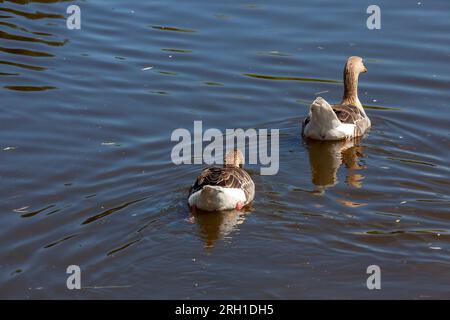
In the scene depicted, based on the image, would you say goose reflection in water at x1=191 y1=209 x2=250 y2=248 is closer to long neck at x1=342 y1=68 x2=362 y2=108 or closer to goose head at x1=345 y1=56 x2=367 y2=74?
long neck at x1=342 y1=68 x2=362 y2=108

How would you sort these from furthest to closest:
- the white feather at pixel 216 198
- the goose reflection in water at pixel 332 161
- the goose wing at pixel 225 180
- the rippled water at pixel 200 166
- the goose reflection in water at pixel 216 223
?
the goose reflection in water at pixel 332 161, the goose wing at pixel 225 180, the white feather at pixel 216 198, the goose reflection in water at pixel 216 223, the rippled water at pixel 200 166

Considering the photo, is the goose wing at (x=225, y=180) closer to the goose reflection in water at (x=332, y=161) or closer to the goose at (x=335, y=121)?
the goose reflection in water at (x=332, y=161)

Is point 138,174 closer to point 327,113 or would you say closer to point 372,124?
point 327,113

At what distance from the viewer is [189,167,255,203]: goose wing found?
12.2 m

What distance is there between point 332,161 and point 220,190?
108 inches

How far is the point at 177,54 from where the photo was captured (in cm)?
1775

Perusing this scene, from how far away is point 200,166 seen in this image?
1360cm

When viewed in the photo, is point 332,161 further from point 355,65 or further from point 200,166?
point 355,65

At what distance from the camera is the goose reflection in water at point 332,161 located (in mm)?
13227

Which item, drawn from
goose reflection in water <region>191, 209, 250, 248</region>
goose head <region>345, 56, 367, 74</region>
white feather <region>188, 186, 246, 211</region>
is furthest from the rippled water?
goose head <region>345, 56, 367, 74</region>

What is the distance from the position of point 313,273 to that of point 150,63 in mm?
7839

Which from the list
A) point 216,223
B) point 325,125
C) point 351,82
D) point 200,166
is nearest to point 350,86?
point 351,82

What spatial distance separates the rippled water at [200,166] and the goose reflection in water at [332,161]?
0.04 m

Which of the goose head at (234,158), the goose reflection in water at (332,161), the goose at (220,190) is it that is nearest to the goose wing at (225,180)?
the goose at (220,190)
